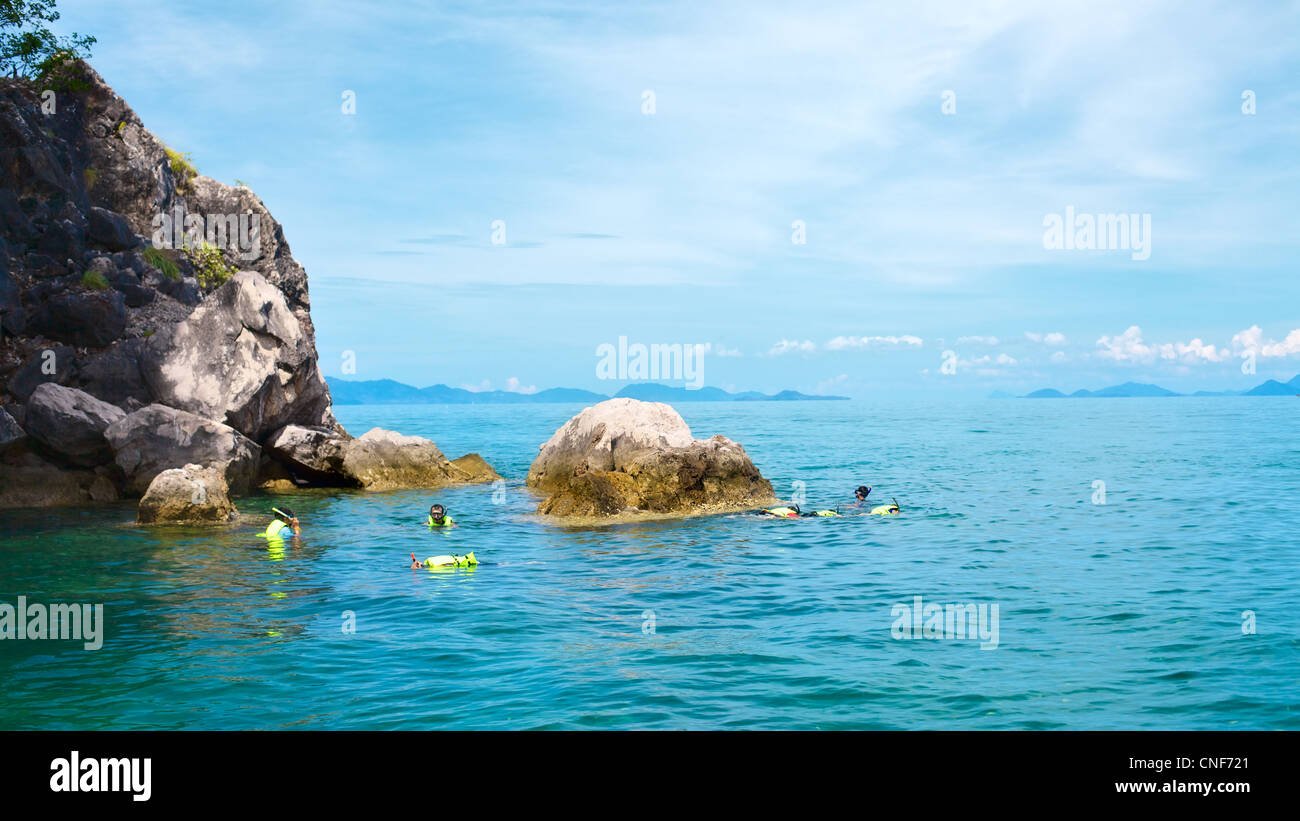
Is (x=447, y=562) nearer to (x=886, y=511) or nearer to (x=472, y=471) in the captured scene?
(x=886, y=511)

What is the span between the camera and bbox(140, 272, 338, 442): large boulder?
30656mm

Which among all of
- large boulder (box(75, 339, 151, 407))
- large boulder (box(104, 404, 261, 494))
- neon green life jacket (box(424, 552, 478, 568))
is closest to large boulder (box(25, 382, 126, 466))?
large boulder (box(104, 404, 261, 494))

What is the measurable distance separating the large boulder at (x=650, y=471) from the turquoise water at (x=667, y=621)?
1.59 metres

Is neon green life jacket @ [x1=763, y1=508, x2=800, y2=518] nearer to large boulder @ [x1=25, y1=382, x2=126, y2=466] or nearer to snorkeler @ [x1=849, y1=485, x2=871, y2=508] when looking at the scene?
snorkeler @ [x1=849, y1=485, x2=871, y2=508]

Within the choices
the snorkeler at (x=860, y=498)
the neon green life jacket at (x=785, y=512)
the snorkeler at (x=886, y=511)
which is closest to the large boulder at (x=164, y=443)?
the neon green life jacket at (x=785, y=512)

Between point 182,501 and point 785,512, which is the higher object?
point 182,501

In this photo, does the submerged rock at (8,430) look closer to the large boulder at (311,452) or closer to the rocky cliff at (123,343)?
the rocky cliff at (123,343)

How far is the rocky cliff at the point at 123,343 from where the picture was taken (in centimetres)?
2805

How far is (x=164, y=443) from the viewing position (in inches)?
1104

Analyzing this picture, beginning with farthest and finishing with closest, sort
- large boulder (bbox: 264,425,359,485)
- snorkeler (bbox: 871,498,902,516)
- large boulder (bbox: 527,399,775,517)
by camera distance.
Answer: large boulder (bbox: 264,425,359,485)
snorkeler (bbox: 871,498,902,516)
large boulder (bbox: 527,399,775,517)

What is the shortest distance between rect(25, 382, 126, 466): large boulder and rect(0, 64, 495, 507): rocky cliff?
0.04 m

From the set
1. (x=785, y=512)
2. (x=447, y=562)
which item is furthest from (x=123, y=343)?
(x=785, y=512)

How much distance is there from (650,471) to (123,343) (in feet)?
61.6

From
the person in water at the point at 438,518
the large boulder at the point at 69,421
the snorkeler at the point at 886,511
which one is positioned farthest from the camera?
the large boulder at the point at 69,421
